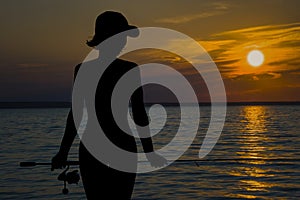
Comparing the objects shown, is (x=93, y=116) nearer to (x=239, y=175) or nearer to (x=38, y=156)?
(x=239, y=175)

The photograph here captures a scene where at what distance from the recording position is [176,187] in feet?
59.8

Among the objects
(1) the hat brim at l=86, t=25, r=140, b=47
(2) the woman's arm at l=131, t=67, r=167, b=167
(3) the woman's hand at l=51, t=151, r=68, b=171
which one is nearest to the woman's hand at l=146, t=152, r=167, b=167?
(2) the woman's arm at l=131, t=67, r=167, b=167

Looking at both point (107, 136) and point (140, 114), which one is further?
point (107, 136)

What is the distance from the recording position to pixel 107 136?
15.2ft

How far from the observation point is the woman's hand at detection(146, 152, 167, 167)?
442cm

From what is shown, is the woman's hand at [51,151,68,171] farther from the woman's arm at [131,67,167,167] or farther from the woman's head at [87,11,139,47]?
the woman's head at [87,11,139,47]

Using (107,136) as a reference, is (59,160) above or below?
below

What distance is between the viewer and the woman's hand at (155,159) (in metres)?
4.42

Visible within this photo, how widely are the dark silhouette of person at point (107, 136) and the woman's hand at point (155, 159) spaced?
229 millimetres

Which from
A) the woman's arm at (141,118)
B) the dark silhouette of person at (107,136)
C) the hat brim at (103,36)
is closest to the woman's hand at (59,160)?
the dark silhouette of person at (107,136)

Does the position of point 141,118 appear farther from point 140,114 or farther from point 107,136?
point 107,136

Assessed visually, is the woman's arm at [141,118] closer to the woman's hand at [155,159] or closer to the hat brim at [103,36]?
the woman's hand at [155,159]

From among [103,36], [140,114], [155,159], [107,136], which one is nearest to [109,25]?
[103,36]

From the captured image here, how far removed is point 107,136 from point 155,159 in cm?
52
